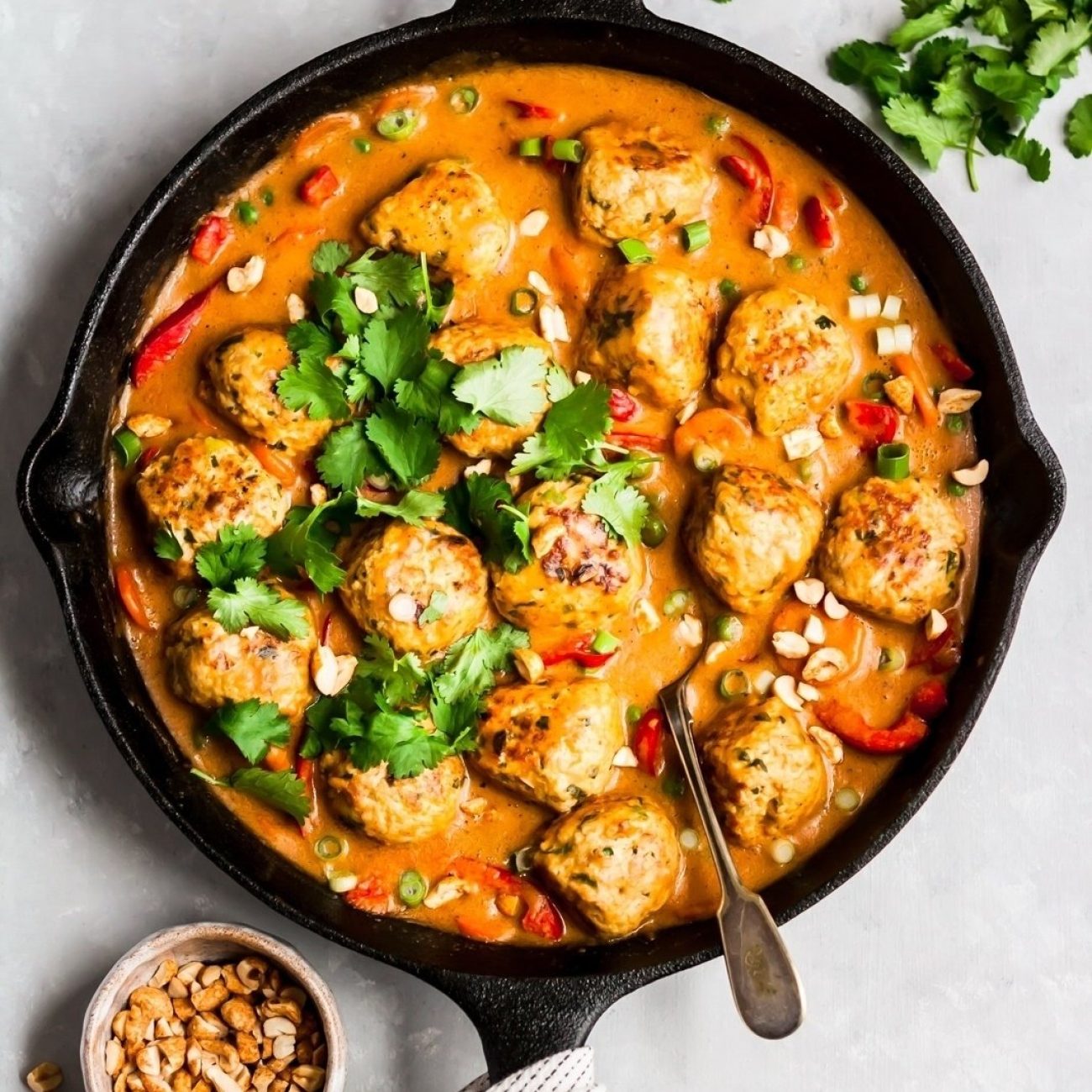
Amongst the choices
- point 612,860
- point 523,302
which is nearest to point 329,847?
point 612,860

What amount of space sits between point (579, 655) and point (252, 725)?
39.0 inches

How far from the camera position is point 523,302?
394 cm

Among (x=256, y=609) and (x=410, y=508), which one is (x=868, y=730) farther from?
(x=256, y=609)

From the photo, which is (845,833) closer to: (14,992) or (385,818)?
(385,818)

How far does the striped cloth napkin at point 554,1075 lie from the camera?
3574 millimetres

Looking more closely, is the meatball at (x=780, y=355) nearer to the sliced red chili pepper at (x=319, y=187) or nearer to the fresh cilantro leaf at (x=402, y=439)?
the fresh cilantro leaf at (x=402, y=439)

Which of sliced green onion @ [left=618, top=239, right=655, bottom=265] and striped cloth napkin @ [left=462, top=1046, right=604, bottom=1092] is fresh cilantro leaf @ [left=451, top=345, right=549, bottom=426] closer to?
sliced green onion @ [left=618, top=239, right=655, bottom=265]

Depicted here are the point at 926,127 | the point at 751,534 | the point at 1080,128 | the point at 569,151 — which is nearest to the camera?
the point at 751,534

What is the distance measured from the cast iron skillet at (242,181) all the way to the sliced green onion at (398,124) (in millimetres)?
114

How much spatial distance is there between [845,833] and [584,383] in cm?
159

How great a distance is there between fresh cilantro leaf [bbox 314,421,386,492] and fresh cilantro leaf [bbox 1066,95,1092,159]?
259 centimetres

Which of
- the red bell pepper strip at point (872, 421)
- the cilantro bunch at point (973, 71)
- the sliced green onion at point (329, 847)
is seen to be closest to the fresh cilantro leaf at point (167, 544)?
the sliced green onion at point (329, 847)

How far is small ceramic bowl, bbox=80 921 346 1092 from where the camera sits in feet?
12.7

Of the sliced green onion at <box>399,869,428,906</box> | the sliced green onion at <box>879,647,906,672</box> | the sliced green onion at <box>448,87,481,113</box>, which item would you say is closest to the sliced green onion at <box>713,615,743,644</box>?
the sliced green onion at <box>879,647,906,672</box>
